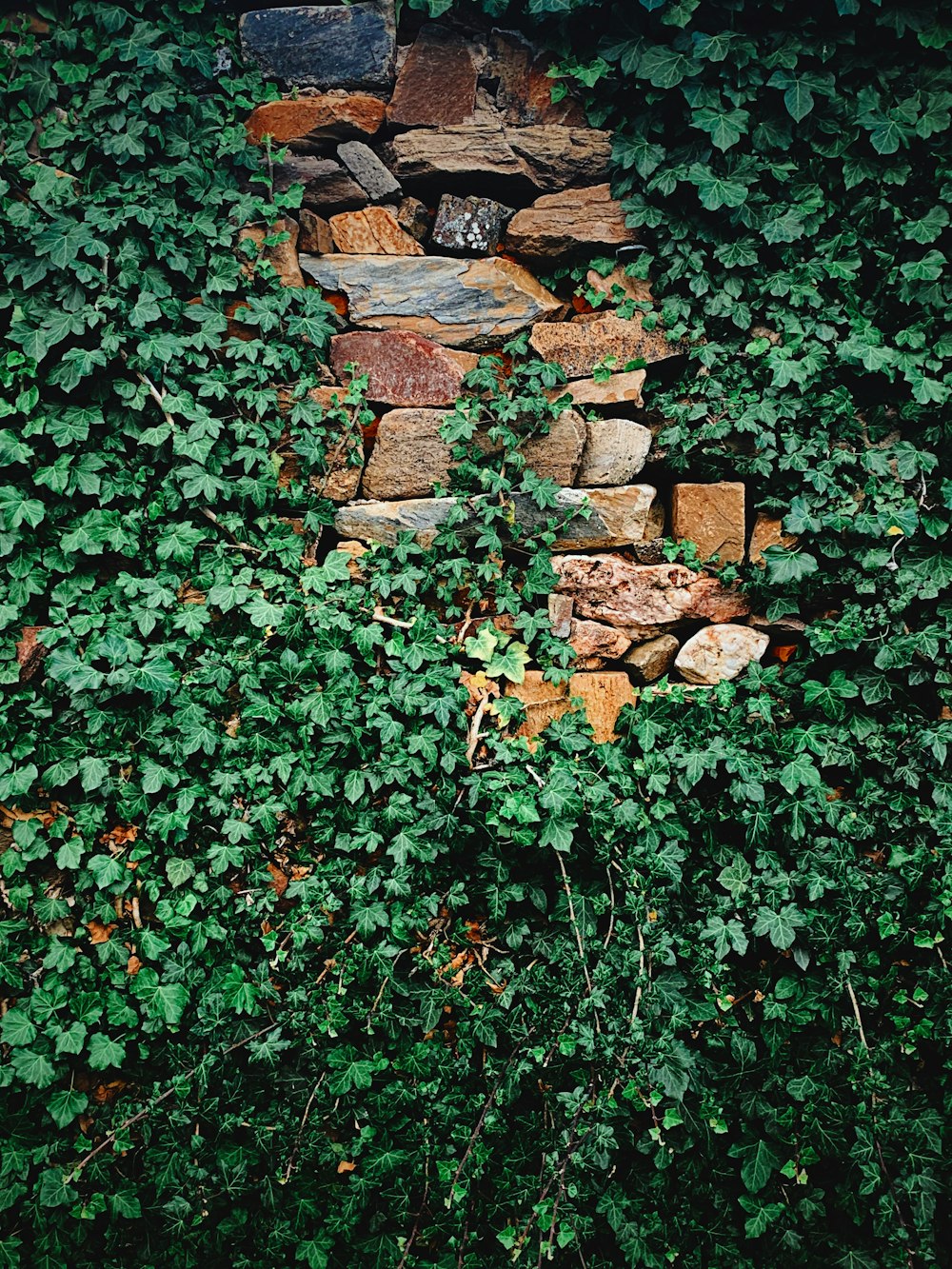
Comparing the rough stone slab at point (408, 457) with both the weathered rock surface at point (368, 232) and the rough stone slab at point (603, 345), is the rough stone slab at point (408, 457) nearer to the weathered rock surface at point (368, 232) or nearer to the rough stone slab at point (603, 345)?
the rough stone slab at point (603, 345)

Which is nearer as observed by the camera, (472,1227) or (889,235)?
(472,1227)

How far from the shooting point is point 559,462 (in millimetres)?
3029

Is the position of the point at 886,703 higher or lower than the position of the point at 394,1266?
higher

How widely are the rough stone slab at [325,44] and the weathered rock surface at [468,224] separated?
518 mm

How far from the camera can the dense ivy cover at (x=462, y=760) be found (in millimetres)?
2576

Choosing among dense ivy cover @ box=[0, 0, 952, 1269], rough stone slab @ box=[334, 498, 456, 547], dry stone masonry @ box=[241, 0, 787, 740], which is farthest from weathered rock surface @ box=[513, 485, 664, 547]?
rough stone slab @ box=[334, 498, 456, 547]

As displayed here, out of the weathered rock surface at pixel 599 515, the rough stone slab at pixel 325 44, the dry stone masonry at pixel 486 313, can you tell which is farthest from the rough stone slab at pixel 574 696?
the rough stone slab at pixel 325 44

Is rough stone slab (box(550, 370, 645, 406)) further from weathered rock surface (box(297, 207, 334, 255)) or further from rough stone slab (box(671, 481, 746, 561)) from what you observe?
rough stone slab (box(671, 481, 746, 561))

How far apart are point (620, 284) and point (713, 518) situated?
0.97 m

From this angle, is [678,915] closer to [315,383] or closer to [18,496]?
[315,383]

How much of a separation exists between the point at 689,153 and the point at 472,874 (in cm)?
274

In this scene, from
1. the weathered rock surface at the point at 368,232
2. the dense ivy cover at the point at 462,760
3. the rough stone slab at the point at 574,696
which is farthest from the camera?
A: the weathered rock surface at the point at 368,232

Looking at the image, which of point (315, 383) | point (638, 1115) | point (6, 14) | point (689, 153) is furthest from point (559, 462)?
point (6, 14)

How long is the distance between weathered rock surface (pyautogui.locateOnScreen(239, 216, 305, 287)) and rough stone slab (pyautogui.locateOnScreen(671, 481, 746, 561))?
1698 mm
